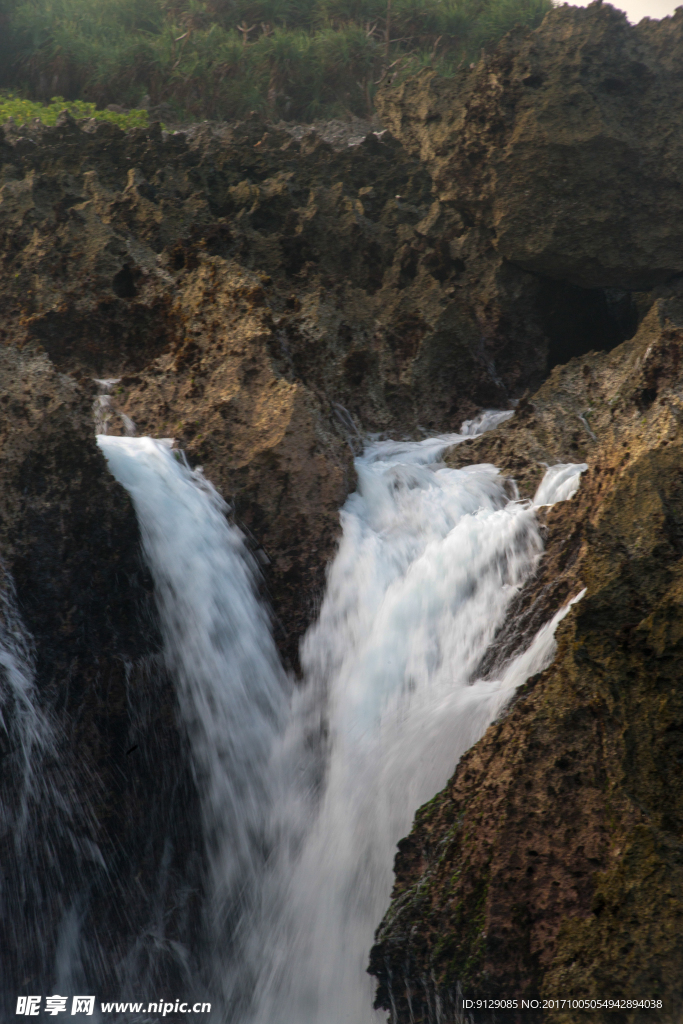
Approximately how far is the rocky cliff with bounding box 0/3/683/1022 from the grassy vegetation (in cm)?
585

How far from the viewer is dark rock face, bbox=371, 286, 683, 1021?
2254mm

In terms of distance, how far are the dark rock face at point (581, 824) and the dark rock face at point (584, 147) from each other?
346 cm

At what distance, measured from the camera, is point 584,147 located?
603 cm

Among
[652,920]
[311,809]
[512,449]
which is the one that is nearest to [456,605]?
[311,809]

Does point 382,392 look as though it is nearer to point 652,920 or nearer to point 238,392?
point 238,392

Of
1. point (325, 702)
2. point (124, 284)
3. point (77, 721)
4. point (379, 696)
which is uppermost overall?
point (124, 284)

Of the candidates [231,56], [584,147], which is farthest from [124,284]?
[231,56]

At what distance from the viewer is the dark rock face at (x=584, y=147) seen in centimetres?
610

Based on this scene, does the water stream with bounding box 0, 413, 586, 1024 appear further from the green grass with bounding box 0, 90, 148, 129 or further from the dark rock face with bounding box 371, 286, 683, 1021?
the green grass with bounding box 0, 90, 148, 129

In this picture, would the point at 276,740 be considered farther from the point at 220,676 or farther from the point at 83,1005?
the point at 83,1005

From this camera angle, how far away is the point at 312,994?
3.22 metres

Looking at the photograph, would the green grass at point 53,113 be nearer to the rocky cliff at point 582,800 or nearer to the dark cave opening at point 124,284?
the dark cave opening at point 124,284

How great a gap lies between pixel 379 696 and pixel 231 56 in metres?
12.6

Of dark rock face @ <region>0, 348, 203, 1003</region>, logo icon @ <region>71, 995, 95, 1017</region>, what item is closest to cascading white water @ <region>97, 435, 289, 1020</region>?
dark rock face @ <region>0, 348, 203, 1003</region>
